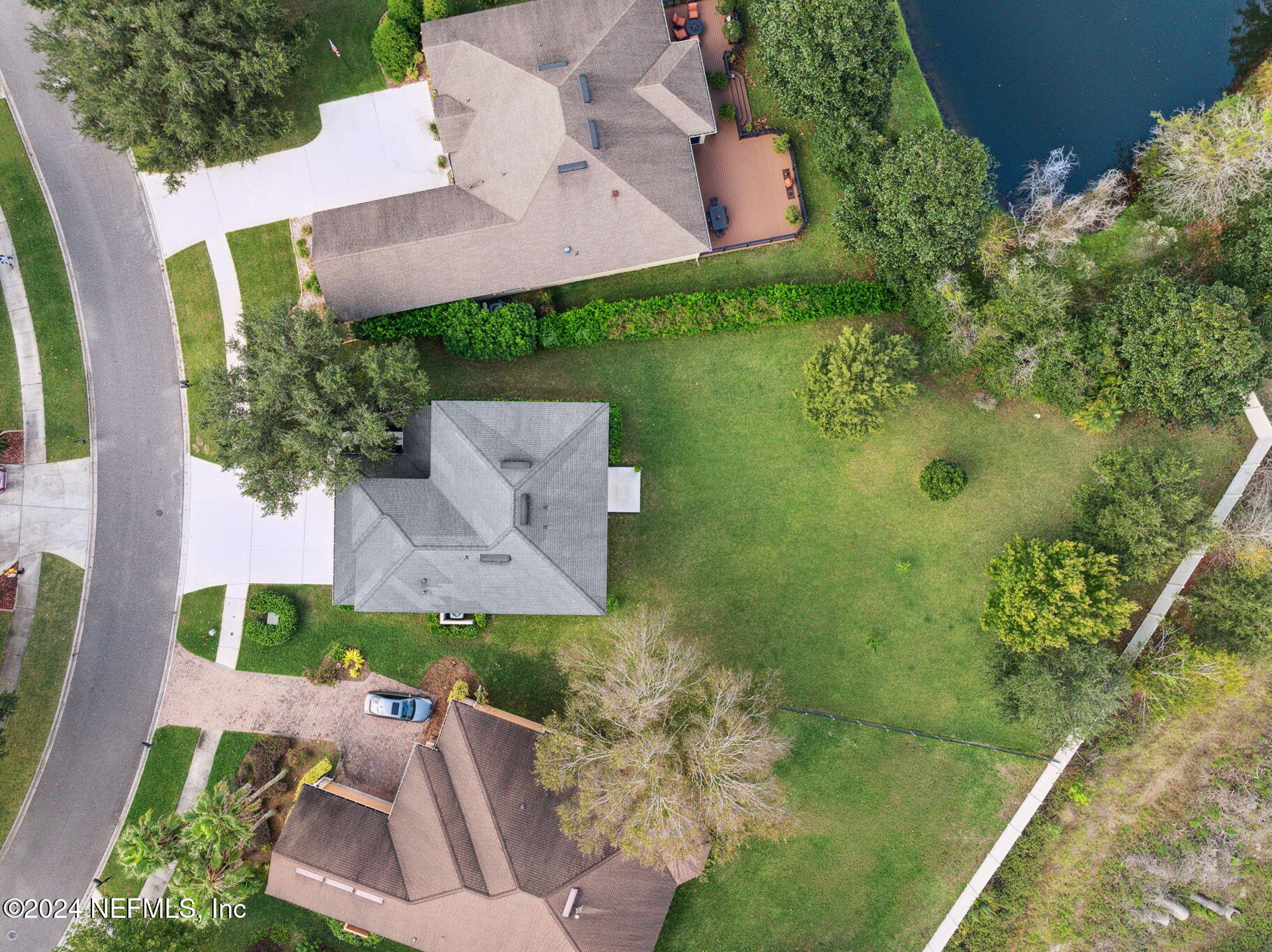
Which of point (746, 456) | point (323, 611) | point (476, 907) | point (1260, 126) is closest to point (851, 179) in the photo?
point (746, 456)

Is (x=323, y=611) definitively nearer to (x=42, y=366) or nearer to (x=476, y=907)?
(x=476, y=907)

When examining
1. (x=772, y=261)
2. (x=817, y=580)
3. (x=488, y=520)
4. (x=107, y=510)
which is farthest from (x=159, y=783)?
(x=772, y=261)

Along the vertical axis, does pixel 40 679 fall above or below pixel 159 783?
above

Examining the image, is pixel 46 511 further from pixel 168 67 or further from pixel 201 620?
pixel 168 67

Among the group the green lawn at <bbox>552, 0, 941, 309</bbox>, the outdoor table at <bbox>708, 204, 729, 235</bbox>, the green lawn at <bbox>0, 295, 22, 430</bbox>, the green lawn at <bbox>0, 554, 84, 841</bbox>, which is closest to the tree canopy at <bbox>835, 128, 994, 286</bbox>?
the green lawn at <bbox>552, 0, 941, 309</bbox>

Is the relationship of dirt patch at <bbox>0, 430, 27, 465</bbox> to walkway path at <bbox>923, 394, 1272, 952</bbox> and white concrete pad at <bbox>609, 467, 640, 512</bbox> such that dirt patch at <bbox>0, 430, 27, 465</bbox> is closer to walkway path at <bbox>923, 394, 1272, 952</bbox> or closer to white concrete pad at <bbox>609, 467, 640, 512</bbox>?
white concrete pad at <bbox>609, 467, 640, 512</bbox>
